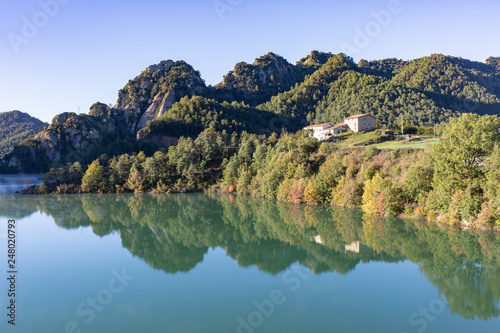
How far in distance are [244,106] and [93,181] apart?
73472 mm

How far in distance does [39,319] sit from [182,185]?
5248 cm

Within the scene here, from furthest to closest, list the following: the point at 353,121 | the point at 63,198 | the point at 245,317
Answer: the point at 353,121 → the point at 63,198 → the point at 245,317

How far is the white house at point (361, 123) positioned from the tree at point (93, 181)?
59.5 m

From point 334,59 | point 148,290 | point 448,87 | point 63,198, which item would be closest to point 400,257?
point 148,290

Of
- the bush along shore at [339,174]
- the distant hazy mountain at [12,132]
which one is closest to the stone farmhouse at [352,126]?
the bush along shore at [339,174]

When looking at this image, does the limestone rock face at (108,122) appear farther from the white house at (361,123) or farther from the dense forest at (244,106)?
the white house at (361,123)

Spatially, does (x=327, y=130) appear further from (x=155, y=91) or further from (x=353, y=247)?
(x=155, y=91)

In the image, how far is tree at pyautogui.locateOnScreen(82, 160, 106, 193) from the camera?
6588 cm

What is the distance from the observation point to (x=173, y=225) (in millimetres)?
35656

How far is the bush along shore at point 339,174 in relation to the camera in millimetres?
28094

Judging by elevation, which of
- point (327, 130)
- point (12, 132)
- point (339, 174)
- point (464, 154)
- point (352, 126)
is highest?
point (12, 132)

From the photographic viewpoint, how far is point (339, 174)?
42.8m

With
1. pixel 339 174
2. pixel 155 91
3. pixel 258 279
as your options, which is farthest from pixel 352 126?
pixel 155 91

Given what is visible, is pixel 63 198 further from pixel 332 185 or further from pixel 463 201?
pixel 463 201
